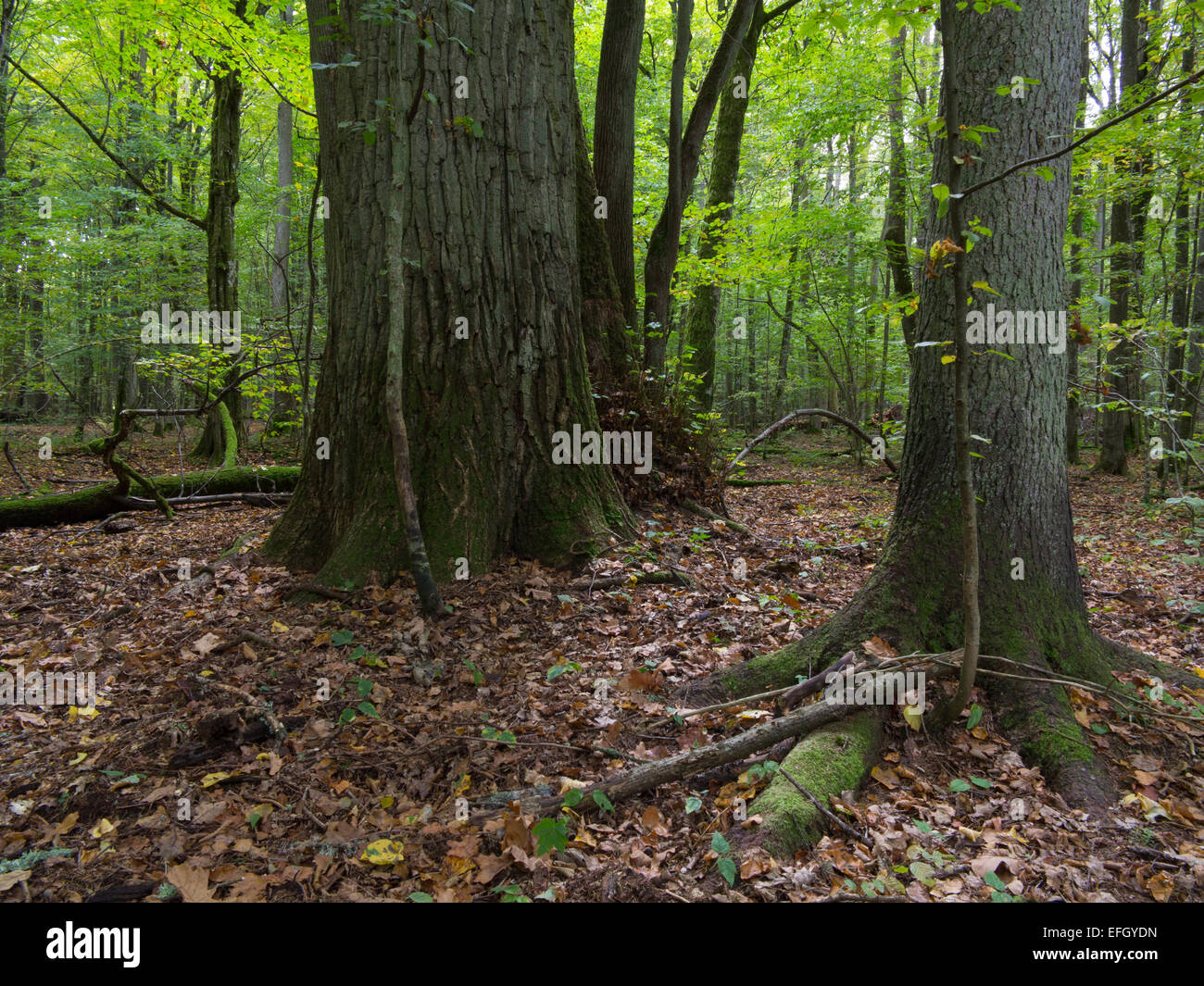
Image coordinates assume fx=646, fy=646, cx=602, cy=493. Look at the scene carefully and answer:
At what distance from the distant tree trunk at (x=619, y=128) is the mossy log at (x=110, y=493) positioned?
4.17m

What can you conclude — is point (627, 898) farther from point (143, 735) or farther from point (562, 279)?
point (562, 279)

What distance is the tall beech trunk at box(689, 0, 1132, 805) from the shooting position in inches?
113

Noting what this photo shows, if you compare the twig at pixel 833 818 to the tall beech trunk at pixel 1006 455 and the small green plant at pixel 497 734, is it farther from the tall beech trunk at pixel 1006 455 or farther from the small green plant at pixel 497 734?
the small green plant at pixel 497 734

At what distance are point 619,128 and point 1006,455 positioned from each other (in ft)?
18.7

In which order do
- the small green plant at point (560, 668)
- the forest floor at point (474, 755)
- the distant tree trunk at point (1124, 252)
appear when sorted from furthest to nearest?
1. the distant tree trunk at point (1124, 252)
2. the small green plant at point (560, 668)
3. the forest floor at point (474, 755)

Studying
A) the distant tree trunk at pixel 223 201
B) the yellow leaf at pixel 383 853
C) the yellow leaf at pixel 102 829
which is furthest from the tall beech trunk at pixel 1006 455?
the distant tree trunk at pixel 223 201

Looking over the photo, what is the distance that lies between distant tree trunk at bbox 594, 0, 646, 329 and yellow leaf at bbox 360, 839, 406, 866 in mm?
5548

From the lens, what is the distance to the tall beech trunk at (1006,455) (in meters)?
2.87

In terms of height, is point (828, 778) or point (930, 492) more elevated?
point (930, 492)

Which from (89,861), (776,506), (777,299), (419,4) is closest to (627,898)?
(89,861)

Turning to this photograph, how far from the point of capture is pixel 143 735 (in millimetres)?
2984

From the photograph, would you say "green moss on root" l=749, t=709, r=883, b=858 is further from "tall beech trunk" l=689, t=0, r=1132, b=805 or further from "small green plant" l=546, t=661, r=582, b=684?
"small green plant" l=546, t=661, r=582, b=684

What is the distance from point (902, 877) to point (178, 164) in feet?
58.5

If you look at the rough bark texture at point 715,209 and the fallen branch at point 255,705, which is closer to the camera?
the fallen branch at point 255,705
